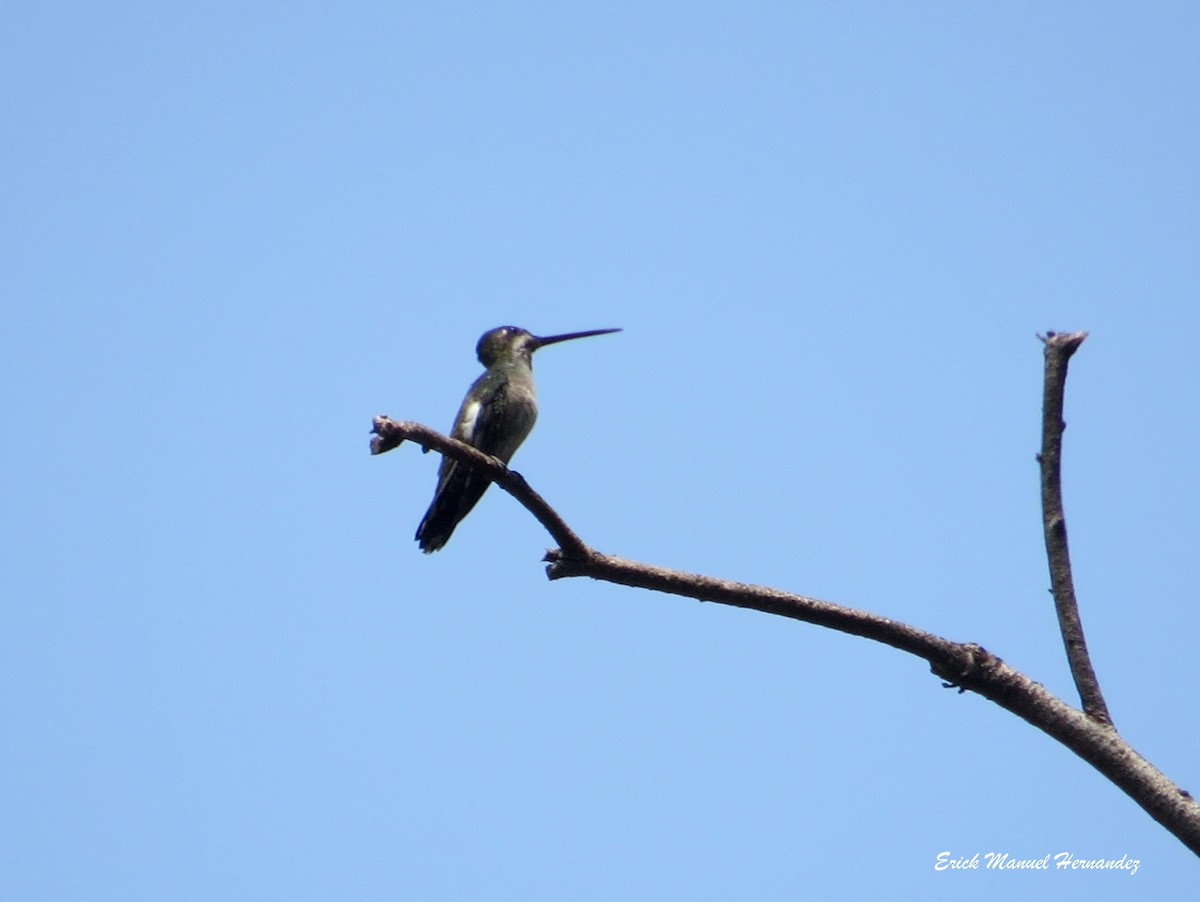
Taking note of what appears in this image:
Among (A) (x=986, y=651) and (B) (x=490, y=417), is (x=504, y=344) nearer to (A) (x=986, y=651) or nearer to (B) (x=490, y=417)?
(B) (x=490, y=417)

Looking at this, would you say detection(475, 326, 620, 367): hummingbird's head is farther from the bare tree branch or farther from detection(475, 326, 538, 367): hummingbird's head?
the bare tree branch

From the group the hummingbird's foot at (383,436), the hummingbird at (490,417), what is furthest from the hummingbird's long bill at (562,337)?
the hummingbird's foot at (383,436)

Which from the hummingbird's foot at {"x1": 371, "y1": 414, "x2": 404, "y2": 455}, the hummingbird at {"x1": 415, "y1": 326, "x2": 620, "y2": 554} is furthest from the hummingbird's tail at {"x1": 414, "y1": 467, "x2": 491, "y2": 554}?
the hummingbird's foot at {"x1": 371, "y1": 414, "x2": 404, "y2": 455}

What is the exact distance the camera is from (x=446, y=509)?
7145 mm

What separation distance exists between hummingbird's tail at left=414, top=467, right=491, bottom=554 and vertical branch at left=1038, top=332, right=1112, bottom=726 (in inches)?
153

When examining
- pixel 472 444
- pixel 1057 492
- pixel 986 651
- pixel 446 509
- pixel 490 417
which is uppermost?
pixel 490 417

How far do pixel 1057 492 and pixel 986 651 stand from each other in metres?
0.56

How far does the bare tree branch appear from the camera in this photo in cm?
337

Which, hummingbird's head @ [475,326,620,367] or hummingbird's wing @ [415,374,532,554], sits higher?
hummingbird's head @ [475,326,620,367]

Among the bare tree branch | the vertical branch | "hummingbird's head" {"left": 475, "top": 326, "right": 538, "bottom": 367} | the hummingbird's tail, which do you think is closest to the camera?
the bare tree branch

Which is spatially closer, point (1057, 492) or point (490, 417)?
point (1057, 492)

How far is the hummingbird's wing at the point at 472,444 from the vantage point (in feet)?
23.3

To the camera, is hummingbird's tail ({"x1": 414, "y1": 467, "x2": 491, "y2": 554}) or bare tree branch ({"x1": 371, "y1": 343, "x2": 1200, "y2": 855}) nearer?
bare tree branch ({"x1": 371, "y1": 343, "x2": 1200, "y2": 855})

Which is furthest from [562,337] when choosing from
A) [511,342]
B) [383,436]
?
[383,436]
